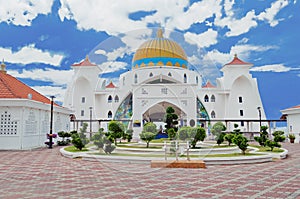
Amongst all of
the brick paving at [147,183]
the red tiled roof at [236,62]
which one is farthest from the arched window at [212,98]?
the brick paving at [147,183]

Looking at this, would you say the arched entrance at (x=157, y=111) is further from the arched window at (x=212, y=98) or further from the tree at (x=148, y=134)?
the tree at (x=148, y=134)

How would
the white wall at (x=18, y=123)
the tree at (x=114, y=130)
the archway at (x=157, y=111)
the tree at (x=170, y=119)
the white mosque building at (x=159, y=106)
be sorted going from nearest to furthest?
the tree at (x=114, y=130) → the tree at (x=170, y=119) → the white wall at (x=18, y=123) → the archway at (x=157, y=111) → the white mosque building at (x=159, y=106)

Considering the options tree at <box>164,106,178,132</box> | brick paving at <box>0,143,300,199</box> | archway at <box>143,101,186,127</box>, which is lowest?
brick paving at <box>0,143,300,199</box>

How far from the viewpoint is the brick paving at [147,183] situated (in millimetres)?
5008

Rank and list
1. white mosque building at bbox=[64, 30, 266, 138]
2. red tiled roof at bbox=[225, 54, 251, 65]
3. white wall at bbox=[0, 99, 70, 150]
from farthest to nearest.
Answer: red tiled roof at bbox=[225, 54, 251, 65] < white mosque building at bbox=[64, 30, 266, 138] < white wall at bbox=[0, 99, 70, 150]

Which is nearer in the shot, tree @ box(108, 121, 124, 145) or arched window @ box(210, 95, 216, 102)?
tree @ box(108, 121, 124, 145)

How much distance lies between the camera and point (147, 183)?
19.9ft

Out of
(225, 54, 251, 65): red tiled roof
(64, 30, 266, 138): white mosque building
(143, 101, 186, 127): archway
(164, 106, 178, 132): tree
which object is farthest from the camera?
(225, 54, 251, 65): red tiled roof

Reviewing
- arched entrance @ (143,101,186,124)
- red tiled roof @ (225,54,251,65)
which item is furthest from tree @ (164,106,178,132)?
red tiled roof @ (225,54,251,65)

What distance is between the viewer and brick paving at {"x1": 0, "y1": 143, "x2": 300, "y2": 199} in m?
5.01

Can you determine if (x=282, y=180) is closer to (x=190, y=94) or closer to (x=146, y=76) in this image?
(x=190, y=94)

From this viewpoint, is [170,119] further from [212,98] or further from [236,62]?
[236,62]

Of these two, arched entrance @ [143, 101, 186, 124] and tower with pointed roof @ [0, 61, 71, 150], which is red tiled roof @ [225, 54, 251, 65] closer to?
arched entrance @ [143, 101, 186, 124]

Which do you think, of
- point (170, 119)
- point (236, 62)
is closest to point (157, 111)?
point (236, 62)
